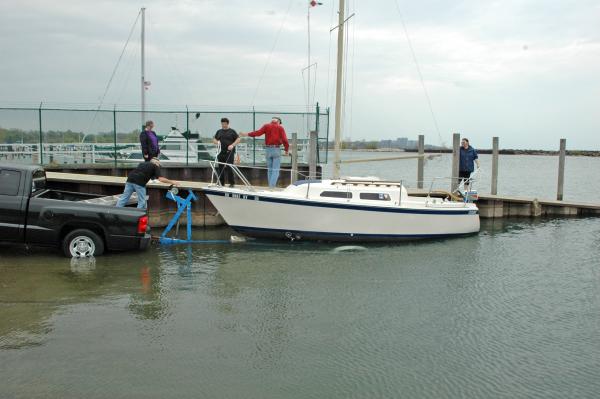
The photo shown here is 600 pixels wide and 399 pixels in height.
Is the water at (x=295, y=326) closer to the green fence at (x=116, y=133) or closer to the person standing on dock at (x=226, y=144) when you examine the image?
the person standing on dock at (x=226, y=144)

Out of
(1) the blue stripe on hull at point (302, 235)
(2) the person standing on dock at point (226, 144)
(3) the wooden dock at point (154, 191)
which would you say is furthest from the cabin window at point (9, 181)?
(2) the person standing on dock at point (226, 144)

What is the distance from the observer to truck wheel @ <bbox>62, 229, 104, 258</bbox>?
37.6 feet

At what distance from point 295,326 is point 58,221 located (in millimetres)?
5940

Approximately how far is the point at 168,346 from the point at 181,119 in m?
14.8

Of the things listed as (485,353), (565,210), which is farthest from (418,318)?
(565,210)

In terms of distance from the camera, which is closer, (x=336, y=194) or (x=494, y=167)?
(x=336, y=194)

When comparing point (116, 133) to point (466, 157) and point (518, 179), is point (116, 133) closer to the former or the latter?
point (466, 157)

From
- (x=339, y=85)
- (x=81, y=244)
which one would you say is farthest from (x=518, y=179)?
(x=81, y=244)

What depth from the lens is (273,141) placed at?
1652 centimetres

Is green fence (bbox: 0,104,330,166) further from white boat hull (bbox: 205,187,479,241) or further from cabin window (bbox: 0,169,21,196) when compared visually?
cabin window (bbox: 0,169,21,196)

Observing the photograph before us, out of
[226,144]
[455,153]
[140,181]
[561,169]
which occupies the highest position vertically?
[226,144]

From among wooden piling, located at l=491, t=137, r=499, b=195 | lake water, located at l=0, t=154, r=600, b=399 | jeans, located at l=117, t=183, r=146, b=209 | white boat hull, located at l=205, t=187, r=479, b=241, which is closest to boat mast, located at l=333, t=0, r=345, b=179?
white boat hull, located at l=205, t=187, r=479, b=241

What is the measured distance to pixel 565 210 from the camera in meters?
20.4

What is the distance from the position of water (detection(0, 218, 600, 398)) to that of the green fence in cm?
864
